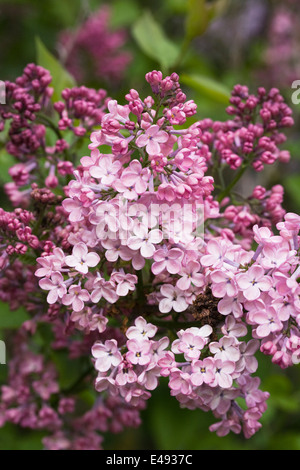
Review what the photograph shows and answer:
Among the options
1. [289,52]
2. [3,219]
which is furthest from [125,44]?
[3,219]

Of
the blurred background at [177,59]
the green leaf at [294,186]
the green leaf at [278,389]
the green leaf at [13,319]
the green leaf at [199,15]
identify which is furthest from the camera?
the green leaf at [294,186]

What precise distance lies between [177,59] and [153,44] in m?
0.11

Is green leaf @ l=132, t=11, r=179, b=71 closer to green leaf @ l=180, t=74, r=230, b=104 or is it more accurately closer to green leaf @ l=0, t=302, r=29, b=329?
green leaf @ l=180, t=74, r=230, b=104

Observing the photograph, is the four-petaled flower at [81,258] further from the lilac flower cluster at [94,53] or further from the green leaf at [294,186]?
the lilac flower cluster at [94,53]

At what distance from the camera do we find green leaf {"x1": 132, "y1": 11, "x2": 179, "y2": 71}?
2.27m

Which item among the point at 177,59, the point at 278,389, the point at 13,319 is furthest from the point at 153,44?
the point at 278,389

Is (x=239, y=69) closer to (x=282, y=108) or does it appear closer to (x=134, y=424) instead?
(x=282, y=108)

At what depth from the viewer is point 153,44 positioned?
2.32 metres

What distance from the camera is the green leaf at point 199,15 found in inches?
86.1

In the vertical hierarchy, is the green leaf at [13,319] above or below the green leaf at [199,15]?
below

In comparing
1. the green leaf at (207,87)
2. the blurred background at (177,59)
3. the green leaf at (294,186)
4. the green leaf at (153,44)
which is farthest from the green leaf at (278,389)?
the green leaf at (153,44)

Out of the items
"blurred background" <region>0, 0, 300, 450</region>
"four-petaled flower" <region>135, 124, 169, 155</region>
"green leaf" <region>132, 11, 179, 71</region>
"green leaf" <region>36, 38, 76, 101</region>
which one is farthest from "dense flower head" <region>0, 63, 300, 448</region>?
"green leaf" <region>132, 11, 179, 71</region>
